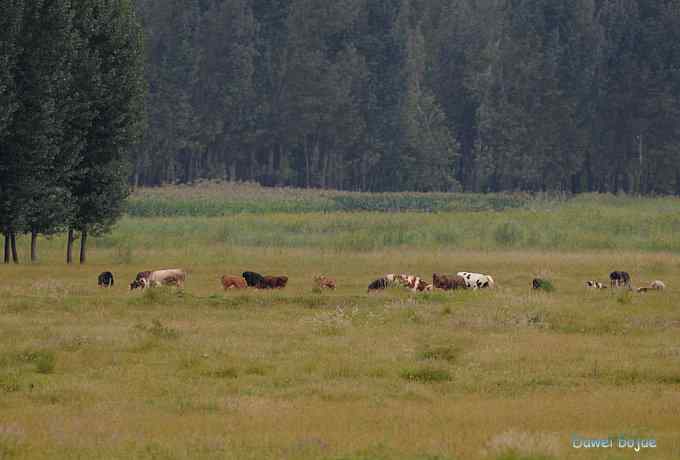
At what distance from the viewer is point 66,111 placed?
149 feet

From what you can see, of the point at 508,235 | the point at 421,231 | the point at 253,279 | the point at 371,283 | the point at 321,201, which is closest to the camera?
the point at 253,279

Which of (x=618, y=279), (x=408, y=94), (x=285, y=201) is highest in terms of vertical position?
(x=408, y=94)

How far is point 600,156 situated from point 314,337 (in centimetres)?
8746

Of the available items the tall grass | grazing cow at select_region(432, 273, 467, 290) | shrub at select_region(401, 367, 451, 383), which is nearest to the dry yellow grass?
shrub at select_region(401, 367, 451, 383)

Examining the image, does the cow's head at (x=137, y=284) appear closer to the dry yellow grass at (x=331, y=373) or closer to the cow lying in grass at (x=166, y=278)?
the cow lying in grass at (x=166, y=278)

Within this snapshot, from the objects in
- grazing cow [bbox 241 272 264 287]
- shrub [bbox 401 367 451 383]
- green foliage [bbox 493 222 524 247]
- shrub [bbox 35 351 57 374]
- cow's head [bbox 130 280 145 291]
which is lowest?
shrub [bbox 35 351 57 374]

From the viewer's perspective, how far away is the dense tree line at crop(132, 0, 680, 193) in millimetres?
103125

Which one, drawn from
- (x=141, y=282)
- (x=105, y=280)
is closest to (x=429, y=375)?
(x=141, y=282)

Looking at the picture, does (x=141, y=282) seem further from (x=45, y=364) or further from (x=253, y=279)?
(x=45, y=364)

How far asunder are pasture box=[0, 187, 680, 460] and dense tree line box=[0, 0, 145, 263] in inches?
141

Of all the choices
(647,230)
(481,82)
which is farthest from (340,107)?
(647,230)

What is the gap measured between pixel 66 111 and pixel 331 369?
27.4 meters

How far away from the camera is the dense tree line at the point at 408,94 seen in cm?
10312

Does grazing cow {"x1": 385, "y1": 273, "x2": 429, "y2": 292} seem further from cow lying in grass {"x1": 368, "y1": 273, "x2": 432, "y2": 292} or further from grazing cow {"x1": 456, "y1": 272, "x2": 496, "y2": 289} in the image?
grazing cow {"x1": 456, "y1": 272, "x2": 496, "y2": 289}
